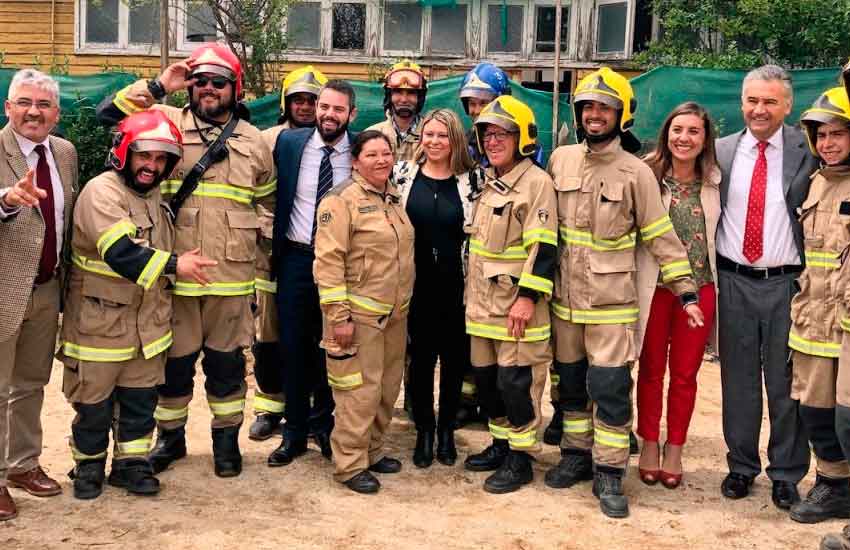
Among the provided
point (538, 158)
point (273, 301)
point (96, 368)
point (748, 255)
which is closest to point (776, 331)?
point (748, 255)

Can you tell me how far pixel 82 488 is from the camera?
215 inches

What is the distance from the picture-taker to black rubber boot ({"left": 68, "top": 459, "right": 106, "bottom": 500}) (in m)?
5.45

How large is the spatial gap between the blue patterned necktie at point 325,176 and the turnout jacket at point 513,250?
0.98 meters

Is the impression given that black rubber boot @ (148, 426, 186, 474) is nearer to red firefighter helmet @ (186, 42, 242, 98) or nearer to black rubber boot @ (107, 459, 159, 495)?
black rubber boot @ (107, 459, 159, 495)

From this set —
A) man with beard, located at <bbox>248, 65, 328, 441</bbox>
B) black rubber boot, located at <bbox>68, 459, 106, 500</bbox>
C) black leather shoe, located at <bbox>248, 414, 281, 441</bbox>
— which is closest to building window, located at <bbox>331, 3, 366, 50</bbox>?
man with beard, located at <bbox>248, 65, 328, 441</bbox>

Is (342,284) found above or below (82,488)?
above

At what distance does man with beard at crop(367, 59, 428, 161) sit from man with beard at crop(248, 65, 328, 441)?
48 cm

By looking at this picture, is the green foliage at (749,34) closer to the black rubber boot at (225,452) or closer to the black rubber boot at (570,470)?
the black rubber boot at (570,470)

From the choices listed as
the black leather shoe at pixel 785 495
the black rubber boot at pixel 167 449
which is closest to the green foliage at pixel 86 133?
the black rubber boot at pixel 167 449

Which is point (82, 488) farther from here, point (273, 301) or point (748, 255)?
point (748, 255)

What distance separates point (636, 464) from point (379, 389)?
1849mm

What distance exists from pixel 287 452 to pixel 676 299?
8.46 feet

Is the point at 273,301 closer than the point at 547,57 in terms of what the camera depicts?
Yes

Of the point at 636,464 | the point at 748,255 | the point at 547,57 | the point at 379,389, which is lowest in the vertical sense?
the point at 636,464
